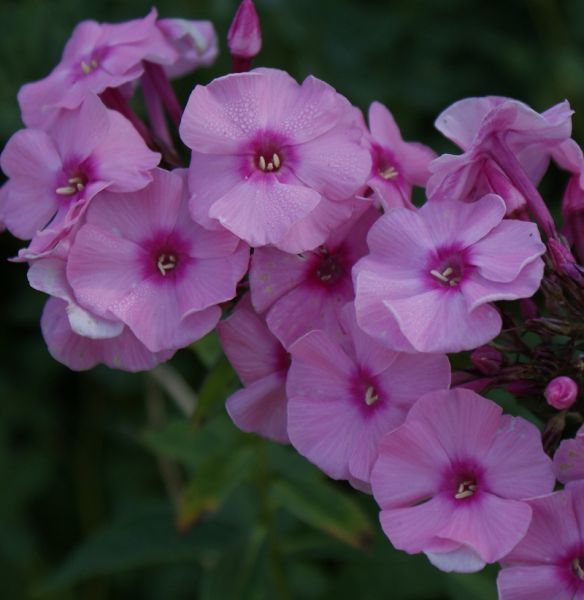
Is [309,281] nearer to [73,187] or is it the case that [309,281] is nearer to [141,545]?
[73,187]

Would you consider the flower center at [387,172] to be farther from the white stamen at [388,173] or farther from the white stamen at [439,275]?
the white stamen at [439,275]

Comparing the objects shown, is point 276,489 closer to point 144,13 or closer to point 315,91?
point 315,91

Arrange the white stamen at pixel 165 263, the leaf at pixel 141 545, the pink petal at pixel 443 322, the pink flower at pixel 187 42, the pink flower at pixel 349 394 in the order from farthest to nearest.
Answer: the leaf at pixel 141 545, the pink flower at pixel 187 42, the white stamen at pixel 165 263, the pink flower at pixel 349 394, the pink petal at pixel 443 322

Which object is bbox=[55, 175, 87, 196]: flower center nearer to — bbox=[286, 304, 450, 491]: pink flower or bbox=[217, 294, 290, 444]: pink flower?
bbox=[217, 294, 290, 444]: pink flower

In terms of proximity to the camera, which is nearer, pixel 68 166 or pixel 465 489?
pixel 465 489

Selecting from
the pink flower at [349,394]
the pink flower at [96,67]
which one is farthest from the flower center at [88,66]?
the pink flower at [349,394]

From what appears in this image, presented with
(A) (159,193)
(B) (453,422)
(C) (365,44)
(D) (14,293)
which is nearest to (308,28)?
(C) (365,44)

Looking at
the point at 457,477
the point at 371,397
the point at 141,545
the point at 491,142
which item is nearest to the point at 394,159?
the point at 491,142
